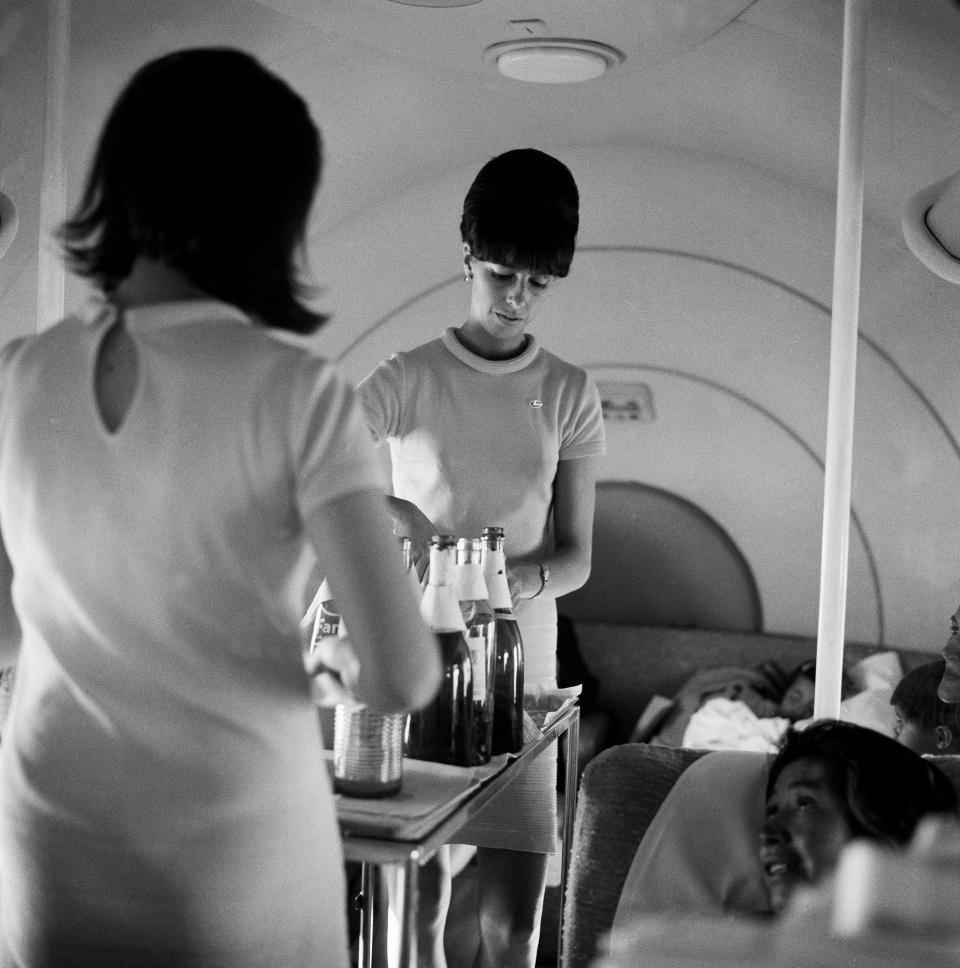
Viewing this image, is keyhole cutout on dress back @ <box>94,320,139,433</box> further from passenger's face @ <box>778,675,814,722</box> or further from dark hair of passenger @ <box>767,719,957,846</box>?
passenger's face @ <box>778,675,814,722</box>

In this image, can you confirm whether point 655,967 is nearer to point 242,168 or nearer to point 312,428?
point 312,428

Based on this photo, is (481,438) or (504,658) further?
(481,438)

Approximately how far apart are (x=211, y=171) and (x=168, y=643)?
461 mm

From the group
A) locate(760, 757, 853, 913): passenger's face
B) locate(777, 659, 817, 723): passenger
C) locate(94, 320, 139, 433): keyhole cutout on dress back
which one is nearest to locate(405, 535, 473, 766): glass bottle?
locate(760, 757, 853, 913): passenger's face

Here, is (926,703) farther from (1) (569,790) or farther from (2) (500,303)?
(2) (500,303)

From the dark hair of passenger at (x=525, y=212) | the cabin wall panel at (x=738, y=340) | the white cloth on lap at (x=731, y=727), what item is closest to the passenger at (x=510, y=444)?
the dark hair of passenger at (x=525, y=212)

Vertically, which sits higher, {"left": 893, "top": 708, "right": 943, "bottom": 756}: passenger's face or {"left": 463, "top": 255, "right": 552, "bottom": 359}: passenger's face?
{"left": 463, "top": 255, "right": 552, "bottom": 359}: passenger's face

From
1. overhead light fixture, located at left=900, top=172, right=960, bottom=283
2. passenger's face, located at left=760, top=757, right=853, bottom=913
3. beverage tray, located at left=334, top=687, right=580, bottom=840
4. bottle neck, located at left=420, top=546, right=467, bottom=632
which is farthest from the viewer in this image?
overhead light fixture, located at left=900, top=172, right=960, bottom=283

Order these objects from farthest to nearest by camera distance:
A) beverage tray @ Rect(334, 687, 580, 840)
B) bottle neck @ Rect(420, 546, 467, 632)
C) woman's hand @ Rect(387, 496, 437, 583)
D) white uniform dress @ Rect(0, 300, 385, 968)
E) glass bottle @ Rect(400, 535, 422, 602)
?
woman's hand @ Rect(387, 496, 437, 583), glass bottle @ Rect(400, 535, 422, 602), bottle neck @ Rect(420, 546, 467, 632), beverage tray @ Rect(334, 687, 580, 840), white uniform dress @ Rect(0, 300, 385, 968)

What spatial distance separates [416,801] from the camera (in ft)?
5.06

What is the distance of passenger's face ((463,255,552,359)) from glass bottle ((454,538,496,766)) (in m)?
0.67

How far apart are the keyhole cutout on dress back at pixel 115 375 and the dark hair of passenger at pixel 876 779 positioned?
1034 mm

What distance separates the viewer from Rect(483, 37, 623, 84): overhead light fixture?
11.0 feet

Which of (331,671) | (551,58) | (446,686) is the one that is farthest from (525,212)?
(551,58)
